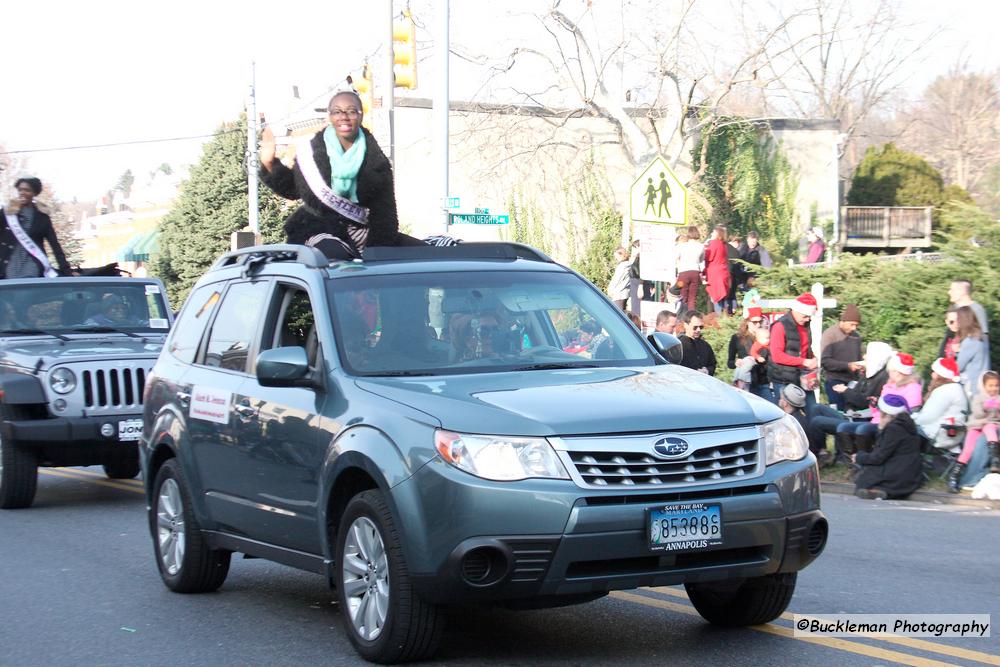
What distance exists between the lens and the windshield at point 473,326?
268 inches

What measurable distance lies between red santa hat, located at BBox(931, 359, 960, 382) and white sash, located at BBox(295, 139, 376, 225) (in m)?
7.67

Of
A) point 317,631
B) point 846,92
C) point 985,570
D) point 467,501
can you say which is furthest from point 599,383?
point 846,92

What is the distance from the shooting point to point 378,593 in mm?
6129

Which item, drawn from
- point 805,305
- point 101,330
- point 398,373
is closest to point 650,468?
point 398,373

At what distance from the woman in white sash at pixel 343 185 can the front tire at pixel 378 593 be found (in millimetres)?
3249

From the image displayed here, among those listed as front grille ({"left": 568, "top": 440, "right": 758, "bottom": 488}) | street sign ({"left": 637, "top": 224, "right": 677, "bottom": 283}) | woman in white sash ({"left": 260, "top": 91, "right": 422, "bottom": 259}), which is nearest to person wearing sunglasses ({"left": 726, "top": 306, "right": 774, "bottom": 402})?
street sign ({"left": 637, "top": 224, "right": 677, "bottom": 283})

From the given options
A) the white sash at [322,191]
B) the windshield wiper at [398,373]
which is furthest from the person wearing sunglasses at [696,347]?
the windshield wiper at [398,373]

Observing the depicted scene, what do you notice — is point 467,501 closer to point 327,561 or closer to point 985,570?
point 327,561

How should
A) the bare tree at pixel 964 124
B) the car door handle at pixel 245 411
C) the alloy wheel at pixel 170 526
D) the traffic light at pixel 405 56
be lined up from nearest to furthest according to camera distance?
the car door handle at pixel 245 411 → the alloy wheel at pixel 170 526 → the traffic light at pixel 405 56 → the bare tree at pixel 964 124

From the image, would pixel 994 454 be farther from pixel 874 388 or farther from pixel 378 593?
pixel 378 593

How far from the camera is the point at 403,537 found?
5.86m

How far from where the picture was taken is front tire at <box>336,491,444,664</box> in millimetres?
5922

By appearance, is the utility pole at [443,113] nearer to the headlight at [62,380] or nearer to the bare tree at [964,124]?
the headlight at [62,380]

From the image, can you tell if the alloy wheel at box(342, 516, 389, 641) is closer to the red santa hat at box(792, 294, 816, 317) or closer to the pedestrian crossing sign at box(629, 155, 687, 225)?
the red santa hat at box(792, 294, 816, 317)
